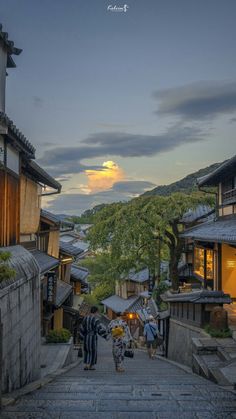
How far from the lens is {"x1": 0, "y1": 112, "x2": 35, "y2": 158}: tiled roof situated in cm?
1023

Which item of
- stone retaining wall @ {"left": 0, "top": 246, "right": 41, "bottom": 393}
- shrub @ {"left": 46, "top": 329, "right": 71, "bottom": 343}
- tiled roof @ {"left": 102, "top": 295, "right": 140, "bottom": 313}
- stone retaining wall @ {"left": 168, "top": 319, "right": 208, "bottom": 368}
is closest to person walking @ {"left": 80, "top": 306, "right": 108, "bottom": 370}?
stone retaining wall @ {"left": 0, "top": 246, "right": 41, "bottom": 393}

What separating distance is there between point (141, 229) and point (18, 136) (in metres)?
14.3

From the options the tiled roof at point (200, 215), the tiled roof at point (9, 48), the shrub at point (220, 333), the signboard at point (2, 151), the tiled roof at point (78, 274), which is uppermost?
the tiled roof at point (9, 48)

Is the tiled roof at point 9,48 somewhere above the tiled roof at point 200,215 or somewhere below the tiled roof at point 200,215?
above

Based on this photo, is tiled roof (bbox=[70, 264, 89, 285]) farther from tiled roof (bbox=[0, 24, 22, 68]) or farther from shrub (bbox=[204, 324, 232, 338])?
tiled roof (bbox=[0, 24, 22, 68])

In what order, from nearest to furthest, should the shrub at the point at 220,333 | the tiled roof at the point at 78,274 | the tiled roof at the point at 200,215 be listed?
the shrub at the point at 220,333 → the tiled roof at the point at 200,215 → the tiled roof at the point at 78,274

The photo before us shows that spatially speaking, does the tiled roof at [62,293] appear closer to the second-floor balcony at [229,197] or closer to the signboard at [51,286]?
the signboard at [51,286]

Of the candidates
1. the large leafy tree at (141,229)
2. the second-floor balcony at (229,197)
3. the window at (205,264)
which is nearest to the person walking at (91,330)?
the second-floor balcony at (229,197)

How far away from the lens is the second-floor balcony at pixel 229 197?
22.9m

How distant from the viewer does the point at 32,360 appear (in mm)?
11391

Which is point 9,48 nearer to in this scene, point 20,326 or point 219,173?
point 20,326

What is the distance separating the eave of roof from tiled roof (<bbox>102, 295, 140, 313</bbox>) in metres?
20.1

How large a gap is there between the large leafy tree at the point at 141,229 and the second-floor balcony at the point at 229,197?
5.14ft

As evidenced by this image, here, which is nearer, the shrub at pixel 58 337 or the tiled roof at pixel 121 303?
the shrub at pixel 58 337
